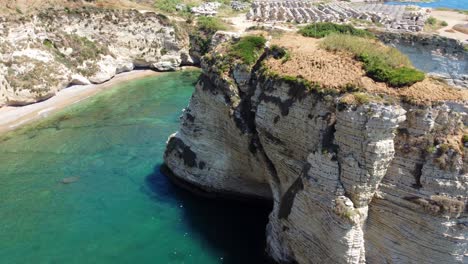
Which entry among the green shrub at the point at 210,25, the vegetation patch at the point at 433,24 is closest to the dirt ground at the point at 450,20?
the vegetation patch at the point at 433,24

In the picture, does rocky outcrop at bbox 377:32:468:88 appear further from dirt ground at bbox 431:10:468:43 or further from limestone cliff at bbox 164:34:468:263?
dirt ground at bbox 431:10:468:43

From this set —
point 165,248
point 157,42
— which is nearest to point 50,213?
point 165,248

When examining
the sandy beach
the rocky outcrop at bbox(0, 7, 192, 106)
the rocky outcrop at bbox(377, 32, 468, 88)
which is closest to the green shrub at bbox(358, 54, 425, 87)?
the rocky outcrop at bbox(377, 32, 468, 88)

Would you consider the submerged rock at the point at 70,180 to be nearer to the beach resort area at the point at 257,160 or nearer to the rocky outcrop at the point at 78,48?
the beach resort area at the point at 257,160

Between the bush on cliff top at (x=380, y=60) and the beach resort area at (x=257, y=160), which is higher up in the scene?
the bush on cliff top at (x=380, y=60)

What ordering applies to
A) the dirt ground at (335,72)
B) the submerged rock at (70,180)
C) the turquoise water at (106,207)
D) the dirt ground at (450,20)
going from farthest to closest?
the dirt ground at (450,20) → the submerged rock at (70,180) → the turquoise water at (106,207) → the dirt ground at (335,72)

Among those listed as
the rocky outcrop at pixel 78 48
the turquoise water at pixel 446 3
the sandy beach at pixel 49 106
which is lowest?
the sandy beach at pixel 49 106

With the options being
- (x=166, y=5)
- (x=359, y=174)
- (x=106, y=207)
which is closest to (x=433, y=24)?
(x=166, y=5)
